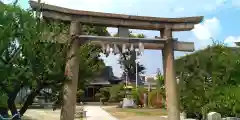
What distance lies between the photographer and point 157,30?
13.0 m

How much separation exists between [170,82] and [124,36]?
212cm

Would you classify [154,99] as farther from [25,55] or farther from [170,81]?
[25,55]

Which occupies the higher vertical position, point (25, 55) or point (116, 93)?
point (25, 55)

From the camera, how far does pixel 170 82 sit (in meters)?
12.6

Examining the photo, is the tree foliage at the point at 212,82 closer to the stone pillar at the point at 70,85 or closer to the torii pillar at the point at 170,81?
the torii pillar at the point at 170,81

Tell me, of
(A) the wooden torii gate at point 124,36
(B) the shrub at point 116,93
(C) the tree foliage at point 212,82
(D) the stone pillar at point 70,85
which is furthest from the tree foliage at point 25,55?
(B) the shrub at point 116,93

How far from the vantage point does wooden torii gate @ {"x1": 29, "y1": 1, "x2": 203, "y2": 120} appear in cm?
1152

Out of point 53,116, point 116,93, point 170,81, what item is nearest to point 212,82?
point 170,81

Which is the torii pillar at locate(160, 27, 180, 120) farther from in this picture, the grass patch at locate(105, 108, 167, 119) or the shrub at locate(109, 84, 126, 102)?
the shrub at locate(109, 84, 126, 102)

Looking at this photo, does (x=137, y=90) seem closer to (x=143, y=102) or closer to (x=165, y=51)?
(x=143, y=102)

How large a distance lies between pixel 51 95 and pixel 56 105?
52 centimetres

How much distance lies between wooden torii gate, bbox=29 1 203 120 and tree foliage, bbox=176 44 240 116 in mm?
2616

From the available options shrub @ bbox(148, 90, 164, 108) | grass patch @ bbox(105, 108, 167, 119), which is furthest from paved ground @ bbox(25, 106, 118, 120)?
shrub @ bbox(148, 90, 164, 108)

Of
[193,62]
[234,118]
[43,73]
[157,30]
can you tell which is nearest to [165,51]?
[157,30]
